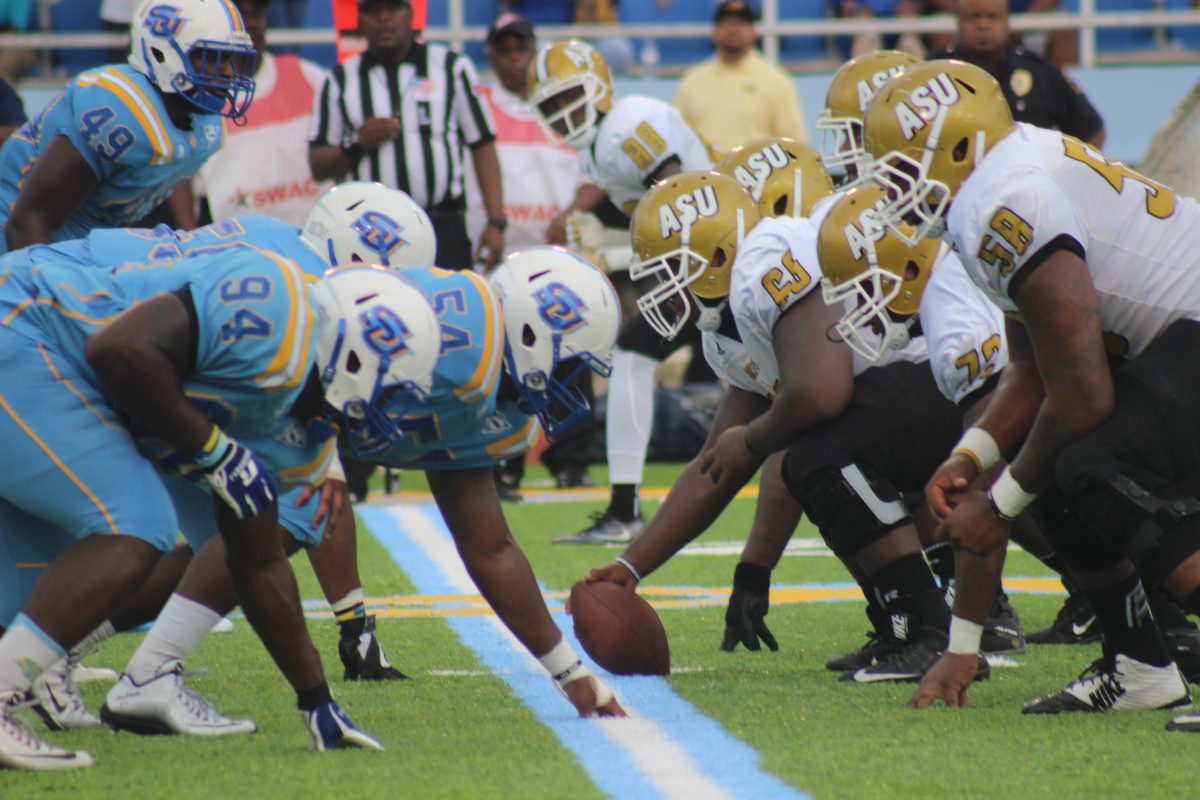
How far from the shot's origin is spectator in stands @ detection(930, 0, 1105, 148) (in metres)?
7.74

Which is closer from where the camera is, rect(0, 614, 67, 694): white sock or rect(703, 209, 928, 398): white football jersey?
rect(0, 614, 67, 694): white sock

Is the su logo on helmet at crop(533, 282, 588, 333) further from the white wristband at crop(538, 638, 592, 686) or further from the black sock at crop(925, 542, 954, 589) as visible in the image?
the black sock at crop(925, 542, 954, 589)

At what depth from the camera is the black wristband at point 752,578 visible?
5.02 m

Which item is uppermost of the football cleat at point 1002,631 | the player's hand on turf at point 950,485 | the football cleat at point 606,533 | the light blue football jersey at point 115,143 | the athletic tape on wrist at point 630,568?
the light blue football jersey at point 115,143

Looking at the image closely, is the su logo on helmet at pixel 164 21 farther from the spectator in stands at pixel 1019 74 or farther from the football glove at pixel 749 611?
the spectator in stands at pixel 1019 74

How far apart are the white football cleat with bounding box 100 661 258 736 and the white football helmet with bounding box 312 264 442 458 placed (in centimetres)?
77

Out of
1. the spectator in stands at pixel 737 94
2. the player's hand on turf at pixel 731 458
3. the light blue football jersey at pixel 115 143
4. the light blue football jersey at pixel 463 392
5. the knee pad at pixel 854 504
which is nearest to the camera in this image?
the light blue football jersey at pixel 463 392

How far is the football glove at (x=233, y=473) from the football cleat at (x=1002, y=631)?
2302 mm

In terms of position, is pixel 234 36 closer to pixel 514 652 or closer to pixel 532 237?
pixel 514 652

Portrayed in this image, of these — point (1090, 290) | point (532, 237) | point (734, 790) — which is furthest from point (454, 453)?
point (532, 237)

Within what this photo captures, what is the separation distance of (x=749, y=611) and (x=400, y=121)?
152 inches

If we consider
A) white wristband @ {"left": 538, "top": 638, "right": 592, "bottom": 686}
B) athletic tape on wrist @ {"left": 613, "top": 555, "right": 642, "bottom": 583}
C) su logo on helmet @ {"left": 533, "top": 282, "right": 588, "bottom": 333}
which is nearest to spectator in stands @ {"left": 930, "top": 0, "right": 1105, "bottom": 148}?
athletic tape on wrist @ {"left": 613, "top": 555, "right": 642, "bottom": 583}

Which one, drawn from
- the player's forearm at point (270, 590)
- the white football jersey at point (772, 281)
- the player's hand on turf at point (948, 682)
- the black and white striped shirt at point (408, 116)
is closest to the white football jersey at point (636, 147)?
the black and white striped shirt at point (408, 116)

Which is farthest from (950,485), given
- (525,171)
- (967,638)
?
(525,171)
